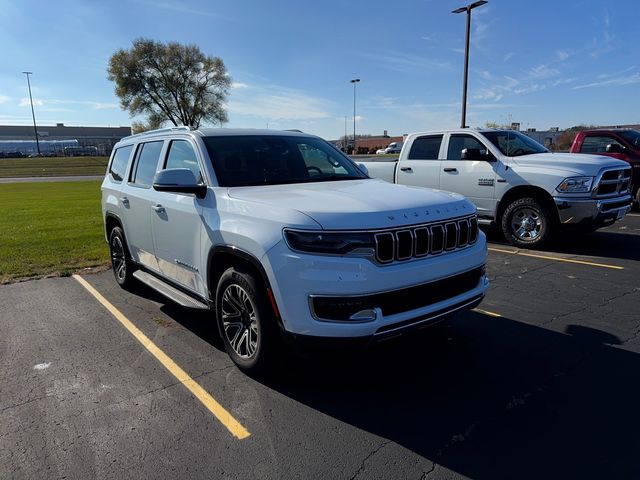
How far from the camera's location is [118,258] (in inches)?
248

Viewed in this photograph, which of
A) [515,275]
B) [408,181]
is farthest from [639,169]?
[515,275]

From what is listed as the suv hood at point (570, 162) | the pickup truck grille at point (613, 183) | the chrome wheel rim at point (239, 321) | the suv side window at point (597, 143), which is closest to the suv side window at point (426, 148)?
the suv hood at point (570, 162)

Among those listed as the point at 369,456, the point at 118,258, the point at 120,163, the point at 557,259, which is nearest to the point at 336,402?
the point at 369,456

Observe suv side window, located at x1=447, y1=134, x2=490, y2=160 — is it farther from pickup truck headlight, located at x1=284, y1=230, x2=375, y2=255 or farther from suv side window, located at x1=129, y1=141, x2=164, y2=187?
pickup truck headlight, located at x1=284, y1=230, x2=375, y2=255

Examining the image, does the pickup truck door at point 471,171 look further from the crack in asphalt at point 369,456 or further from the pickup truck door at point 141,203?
the crack in asphalt at point 369,456

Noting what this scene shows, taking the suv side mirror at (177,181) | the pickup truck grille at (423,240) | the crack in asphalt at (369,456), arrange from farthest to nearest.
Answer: the suv side mirror at (177,181) < the pickup truck grille at (423,240) < the crack in asphalt at (369,456)

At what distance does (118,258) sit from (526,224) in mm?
6658

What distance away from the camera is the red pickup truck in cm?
1126

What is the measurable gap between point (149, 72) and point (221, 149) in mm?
59318

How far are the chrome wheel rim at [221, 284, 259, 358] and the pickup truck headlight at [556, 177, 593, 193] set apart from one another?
626 centimetres

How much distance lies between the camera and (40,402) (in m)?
3.43

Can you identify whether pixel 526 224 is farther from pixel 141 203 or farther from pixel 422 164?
pixel 141 203

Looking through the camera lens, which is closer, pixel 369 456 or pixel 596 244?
pixel 369 456

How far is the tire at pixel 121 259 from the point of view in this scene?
232 inches
